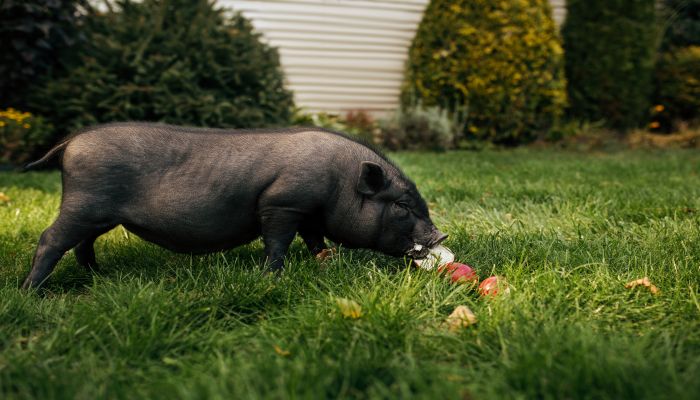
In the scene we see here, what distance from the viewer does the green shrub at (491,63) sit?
9539 mm

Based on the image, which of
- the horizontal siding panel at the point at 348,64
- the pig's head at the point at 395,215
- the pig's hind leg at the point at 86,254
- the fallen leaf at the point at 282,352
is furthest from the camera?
the horizontal siding panel at the point at 348,64

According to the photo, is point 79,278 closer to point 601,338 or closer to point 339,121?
point 601,338

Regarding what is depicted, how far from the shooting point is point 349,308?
2139 millimetres

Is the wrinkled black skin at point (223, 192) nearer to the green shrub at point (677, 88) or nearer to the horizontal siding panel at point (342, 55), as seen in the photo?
the horizontal siding panel at point (342, 55)

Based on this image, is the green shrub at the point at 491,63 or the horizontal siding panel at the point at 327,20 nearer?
the green shrub at the point at 491,63

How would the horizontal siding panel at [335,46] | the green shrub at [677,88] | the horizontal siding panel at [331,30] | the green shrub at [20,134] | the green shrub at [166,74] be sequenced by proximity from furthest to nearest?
1. the green shrub at [677,88]
2. the horizontal siding panel at [335,46]
3. the horizontal siding panel at [331,30]
4. the green shrub at [166,74]
5. the green shrub at [20,134]

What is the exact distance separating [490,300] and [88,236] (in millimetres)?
1812

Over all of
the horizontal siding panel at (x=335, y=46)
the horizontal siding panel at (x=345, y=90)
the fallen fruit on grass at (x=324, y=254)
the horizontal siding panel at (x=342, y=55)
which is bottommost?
the horizontal siding panel at (x=345, y=90)

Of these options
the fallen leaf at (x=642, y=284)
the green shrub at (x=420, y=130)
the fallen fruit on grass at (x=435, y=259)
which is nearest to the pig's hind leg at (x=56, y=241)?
the fallen fruit on grass at (x=435, y=259)

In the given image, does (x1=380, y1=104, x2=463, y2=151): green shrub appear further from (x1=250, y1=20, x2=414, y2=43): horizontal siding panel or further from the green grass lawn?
the green grass lawn

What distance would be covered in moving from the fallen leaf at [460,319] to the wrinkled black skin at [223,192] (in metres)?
0.64

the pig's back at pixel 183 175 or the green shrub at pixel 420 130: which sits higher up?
the pig's back at pixel 183 175

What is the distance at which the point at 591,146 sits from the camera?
1009 centimetres

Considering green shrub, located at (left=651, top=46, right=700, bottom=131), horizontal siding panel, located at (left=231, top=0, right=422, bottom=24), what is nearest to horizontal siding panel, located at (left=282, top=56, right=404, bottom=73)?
horizontal siding panel, located at (left=231, top=0, right=422, bottom=24)
